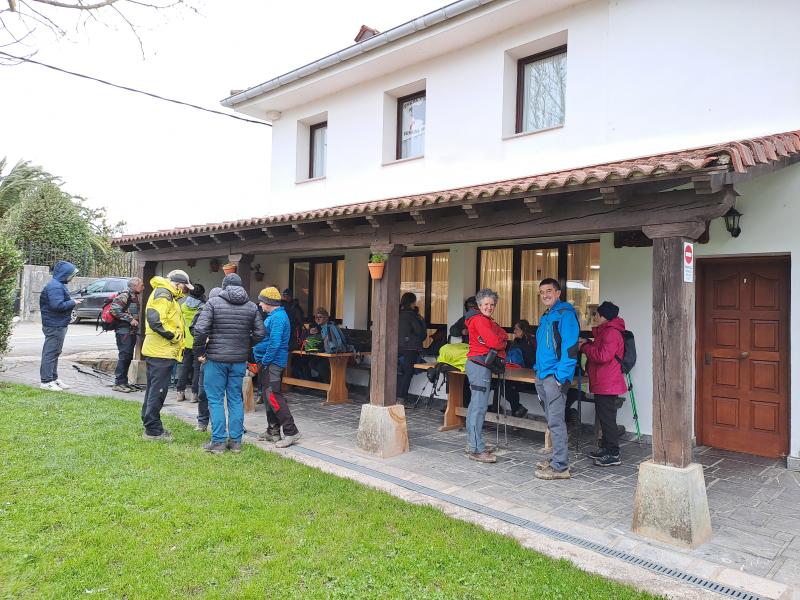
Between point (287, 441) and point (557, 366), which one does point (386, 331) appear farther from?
point (557, 366)

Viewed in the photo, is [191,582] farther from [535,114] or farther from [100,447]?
[535,114]

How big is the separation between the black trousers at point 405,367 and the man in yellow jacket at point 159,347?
12.3 ft

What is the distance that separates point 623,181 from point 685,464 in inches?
86.0

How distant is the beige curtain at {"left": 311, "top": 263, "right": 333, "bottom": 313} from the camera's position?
1184 cm

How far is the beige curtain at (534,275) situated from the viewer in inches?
326

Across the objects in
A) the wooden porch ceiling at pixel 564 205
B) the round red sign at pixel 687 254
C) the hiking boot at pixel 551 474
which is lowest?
the hiking boot at pixel 551 474

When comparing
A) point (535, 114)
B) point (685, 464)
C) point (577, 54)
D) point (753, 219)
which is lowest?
point (685, 464)

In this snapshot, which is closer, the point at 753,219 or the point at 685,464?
the point at 685,464

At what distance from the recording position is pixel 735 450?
6.52 m

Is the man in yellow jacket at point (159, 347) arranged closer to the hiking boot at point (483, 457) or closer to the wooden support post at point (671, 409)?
the hiking boot at point (483, 457)

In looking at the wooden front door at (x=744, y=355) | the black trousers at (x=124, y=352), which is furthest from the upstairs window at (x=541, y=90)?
the black trousers at (x=124, y=352)

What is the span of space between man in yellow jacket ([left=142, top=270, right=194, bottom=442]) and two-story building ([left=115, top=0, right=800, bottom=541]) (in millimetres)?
1779

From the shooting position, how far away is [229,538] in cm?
388

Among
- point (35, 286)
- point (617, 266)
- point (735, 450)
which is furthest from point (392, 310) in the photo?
point (35, 286)
